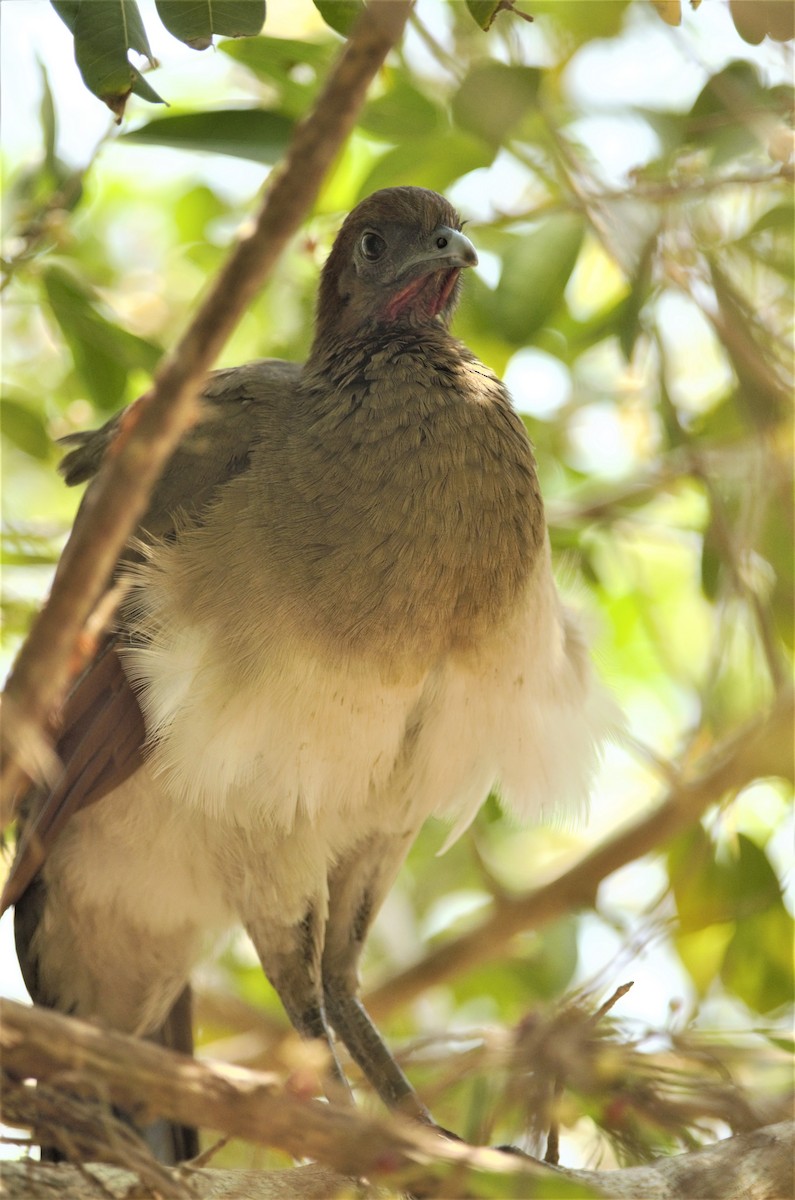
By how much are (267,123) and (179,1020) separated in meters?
3.01

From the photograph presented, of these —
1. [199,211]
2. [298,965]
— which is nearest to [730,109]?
[199,211]

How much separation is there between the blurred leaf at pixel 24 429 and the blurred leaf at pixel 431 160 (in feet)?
4.56

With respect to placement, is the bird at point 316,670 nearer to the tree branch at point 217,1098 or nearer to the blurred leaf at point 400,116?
the blurred leaf at point 400,116

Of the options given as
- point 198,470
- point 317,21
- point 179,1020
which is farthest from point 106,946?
point 317,21

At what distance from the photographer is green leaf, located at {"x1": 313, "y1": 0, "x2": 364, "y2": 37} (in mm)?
3088

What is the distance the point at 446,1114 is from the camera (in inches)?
164

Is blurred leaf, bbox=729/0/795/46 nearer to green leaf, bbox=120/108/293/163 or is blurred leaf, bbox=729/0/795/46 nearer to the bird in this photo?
the bird

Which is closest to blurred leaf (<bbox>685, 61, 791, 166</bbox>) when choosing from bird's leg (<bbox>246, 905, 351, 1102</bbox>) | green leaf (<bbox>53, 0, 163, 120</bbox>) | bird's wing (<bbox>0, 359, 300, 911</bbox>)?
bird's wing (<bbox>0, 359, 300, 911</bbox>)

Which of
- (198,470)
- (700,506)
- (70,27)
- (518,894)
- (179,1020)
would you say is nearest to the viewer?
(70,27)

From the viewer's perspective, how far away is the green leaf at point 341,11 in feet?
10.1

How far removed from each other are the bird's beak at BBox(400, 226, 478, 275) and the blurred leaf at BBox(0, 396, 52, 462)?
1.36 m

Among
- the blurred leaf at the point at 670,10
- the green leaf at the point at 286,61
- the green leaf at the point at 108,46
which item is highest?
the green leaf at the point at 286,61

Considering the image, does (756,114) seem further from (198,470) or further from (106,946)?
(106,946)

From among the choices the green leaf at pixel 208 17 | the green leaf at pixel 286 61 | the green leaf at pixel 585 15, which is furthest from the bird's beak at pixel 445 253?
the green leaf at pixel 208 17
